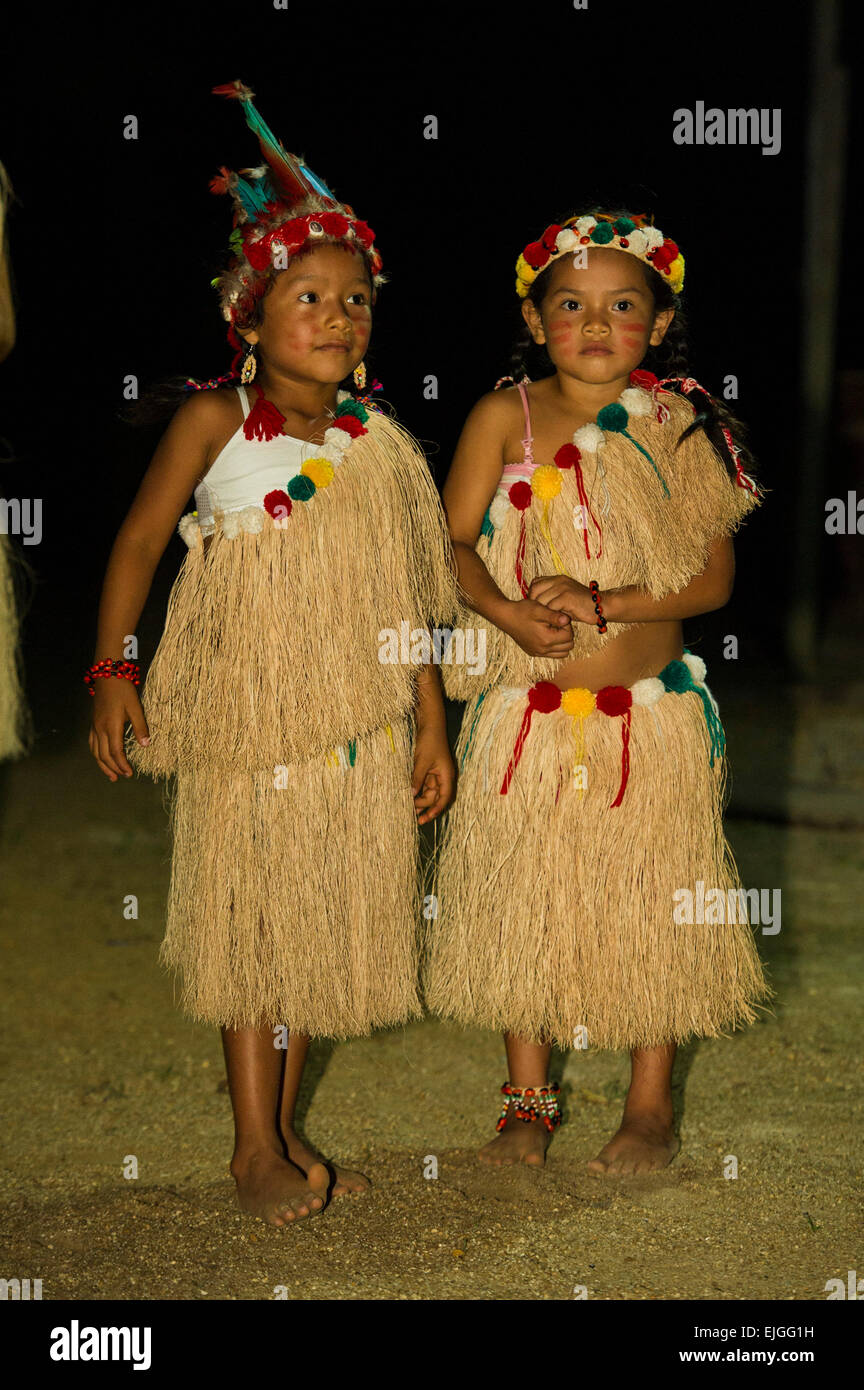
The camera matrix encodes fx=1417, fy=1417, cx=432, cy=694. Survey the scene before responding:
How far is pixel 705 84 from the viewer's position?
912 centimetres

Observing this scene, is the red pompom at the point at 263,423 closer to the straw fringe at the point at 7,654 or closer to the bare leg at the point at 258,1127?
the straw fringe at the point at 7,654

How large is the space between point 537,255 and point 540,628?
73 cm

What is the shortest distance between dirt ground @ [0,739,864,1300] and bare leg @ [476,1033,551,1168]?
0.04m

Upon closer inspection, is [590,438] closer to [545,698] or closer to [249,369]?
[545,698]

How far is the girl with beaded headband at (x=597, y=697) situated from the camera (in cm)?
266

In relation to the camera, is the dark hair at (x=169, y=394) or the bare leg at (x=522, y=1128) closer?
the dark hair at (x=169, y=394)

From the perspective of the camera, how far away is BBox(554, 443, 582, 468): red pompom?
267 cm

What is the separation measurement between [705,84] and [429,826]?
597 centimetres

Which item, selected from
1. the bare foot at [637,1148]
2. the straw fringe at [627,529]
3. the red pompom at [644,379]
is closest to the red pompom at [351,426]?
the straw fringe at [627,529]

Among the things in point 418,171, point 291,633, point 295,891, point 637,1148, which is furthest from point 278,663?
point 418,171

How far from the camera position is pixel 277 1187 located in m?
2.48

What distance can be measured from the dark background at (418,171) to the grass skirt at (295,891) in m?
5.08

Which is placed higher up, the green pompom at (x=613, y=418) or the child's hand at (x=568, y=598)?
the green pompom at (x=613, y=418)

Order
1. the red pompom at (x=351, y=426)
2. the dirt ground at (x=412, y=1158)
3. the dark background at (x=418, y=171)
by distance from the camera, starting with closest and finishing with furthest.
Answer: the dirt ground at (x=412, y=1158), the red pompom at (x=351, y=426), the dark background at (x=418, y=171)
